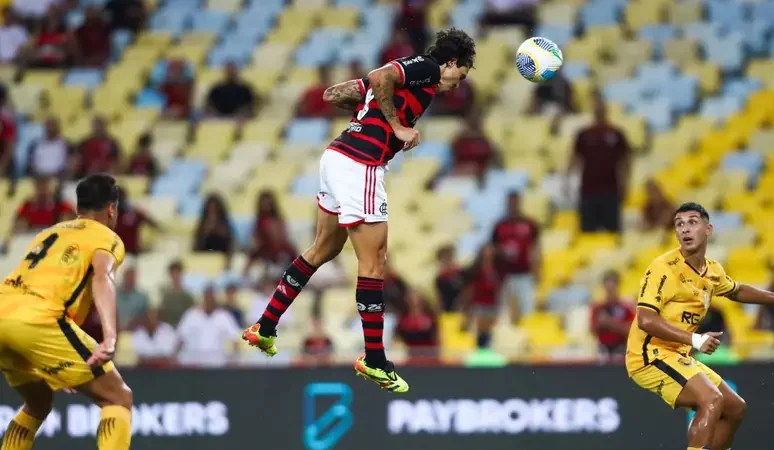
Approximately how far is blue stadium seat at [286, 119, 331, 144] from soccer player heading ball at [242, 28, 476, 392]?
9.27m

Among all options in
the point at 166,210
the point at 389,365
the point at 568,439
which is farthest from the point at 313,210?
the point at 389,365

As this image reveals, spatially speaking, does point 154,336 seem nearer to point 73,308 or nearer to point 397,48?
point 397,48

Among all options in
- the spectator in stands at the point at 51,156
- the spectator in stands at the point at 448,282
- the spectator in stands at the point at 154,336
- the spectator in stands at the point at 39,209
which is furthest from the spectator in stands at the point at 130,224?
the spectator in stands at the point at 448,282

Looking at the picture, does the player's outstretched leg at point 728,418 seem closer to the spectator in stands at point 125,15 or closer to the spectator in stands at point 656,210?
the spectator in stands at point 656,210

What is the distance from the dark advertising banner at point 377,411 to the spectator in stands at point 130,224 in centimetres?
382

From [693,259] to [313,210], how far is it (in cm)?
788

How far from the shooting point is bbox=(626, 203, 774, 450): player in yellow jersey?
411 inches

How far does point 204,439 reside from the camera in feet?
45.2

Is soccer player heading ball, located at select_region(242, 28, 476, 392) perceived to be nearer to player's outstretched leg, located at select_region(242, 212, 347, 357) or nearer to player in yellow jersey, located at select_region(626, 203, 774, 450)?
player's outstretched leg, located at select_region(242, 212, 347, 357)

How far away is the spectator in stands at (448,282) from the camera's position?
16188 mm

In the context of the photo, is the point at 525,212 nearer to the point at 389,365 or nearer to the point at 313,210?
the point at 313,210

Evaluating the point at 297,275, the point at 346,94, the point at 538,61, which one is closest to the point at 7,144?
the point at 297,275

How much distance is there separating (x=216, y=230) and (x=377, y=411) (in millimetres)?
4555

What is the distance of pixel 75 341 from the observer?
28.9 feet
